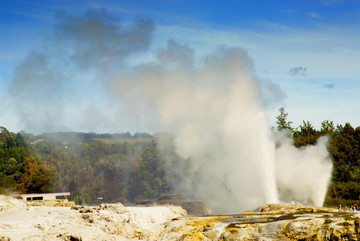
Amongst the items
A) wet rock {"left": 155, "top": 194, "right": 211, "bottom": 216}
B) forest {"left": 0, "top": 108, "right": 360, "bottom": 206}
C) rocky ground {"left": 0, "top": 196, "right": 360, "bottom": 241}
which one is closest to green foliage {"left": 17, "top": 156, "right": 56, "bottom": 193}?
forest {"left": 0, "top": 108, "right": 360, "bottom": 206}

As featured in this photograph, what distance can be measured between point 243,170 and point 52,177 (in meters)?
40.0

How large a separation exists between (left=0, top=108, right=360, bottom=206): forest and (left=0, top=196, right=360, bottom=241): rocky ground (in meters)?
26.2

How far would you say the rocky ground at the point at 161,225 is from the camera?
110 feet

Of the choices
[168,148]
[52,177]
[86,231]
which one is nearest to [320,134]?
[168,148]

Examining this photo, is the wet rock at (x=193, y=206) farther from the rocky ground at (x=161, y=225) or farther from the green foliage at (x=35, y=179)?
the green foliage at (x=35, y=179)

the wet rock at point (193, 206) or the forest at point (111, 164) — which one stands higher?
the forest at point (111, 164)

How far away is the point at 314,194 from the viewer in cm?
6019

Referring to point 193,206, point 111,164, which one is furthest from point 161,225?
point 111,164

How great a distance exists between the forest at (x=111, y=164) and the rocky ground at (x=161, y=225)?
2624cm

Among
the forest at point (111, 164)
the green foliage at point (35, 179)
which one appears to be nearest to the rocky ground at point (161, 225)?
the forest at point (111, 164)

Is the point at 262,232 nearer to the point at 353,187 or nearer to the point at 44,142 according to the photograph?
the point at 353,187

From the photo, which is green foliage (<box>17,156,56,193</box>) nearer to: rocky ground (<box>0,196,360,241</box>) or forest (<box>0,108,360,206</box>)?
forest (<box>0,108,360,206</box>)

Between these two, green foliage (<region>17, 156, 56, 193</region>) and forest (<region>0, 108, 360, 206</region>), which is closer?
forest (<region>0, 108, 360, 206</region>)

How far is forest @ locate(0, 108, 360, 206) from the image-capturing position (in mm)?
75875
